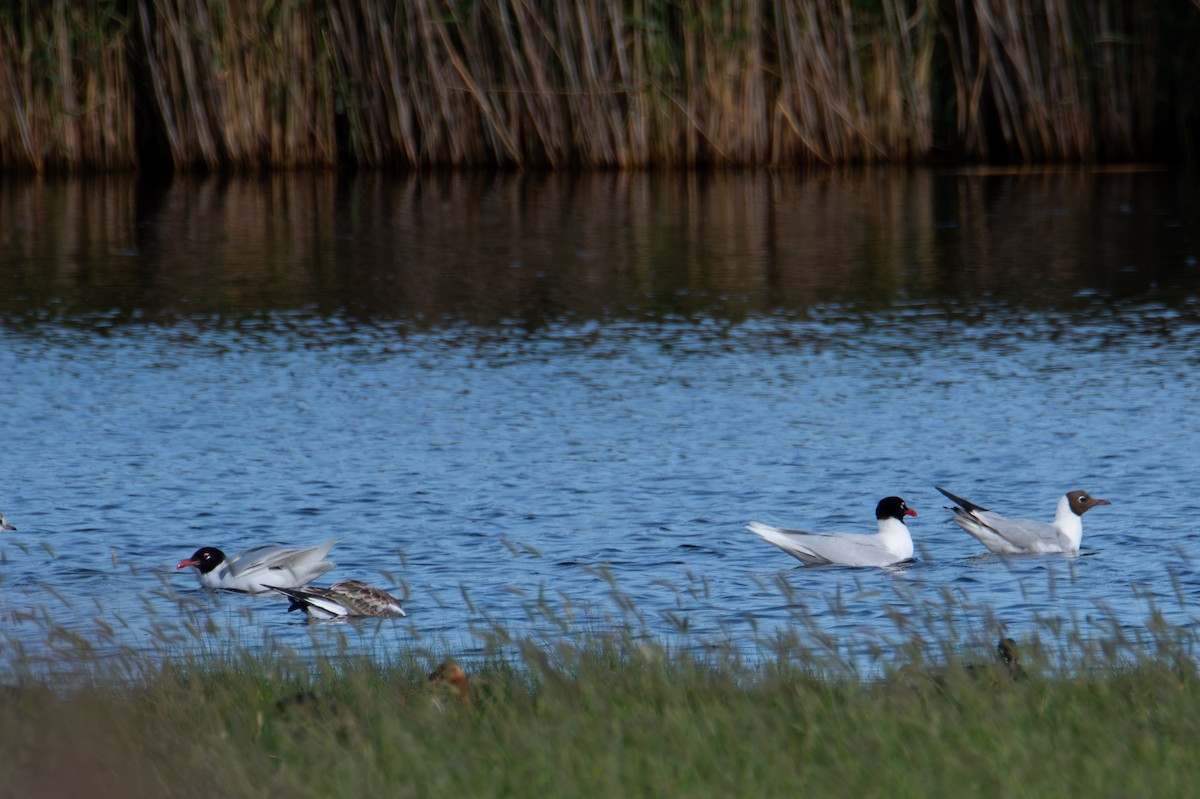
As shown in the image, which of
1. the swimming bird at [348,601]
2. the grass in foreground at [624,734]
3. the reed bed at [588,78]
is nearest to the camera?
the grass in foreground at [624,734]

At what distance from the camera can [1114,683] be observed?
18.1 ft

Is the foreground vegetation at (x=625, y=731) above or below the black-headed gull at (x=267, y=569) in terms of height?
above

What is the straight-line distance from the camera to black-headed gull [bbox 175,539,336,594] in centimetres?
806

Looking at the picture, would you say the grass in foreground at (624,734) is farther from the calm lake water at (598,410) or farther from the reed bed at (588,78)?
the reed bed at (588,78)

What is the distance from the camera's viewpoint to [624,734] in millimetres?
5039

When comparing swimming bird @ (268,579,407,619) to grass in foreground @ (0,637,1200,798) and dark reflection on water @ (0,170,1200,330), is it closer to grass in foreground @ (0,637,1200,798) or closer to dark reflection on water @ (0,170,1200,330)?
grass in foreground @ (0,637,1200,798)

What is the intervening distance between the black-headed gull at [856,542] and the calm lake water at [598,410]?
0.36ft

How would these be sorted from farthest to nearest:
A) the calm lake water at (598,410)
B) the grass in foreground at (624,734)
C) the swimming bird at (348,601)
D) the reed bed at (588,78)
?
the reed bed at (588,78) < the calm lake water at (598,410) < the swimming bird at (348,601) < the grass in foreground at (624,734)

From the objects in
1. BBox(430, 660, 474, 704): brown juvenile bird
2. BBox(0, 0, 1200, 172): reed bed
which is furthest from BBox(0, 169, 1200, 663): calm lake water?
BBox(0, 0, 1200, 172): reed bed

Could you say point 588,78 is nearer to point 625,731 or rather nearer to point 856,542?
point 856,542

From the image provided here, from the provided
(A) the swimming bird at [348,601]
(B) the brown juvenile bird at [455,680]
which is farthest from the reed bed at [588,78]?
(B) the brown juvenile bird at [455,680]

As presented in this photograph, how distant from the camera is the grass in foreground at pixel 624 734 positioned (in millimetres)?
4543

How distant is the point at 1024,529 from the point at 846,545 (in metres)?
0.81

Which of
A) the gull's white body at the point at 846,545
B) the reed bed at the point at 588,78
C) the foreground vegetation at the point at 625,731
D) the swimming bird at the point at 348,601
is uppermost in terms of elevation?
the reed bed at the point at 588,78
